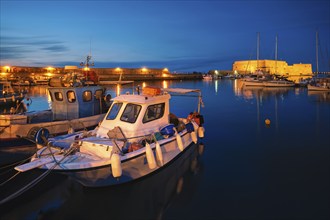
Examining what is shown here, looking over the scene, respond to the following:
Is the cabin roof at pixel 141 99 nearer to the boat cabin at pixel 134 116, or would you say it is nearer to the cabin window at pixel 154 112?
the boat cabin at pixel 134 116

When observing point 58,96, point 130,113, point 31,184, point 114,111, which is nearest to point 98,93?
point 58,96

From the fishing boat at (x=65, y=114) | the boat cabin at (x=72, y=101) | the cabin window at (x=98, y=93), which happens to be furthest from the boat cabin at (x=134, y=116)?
the cabin window at (x=98, y=93)

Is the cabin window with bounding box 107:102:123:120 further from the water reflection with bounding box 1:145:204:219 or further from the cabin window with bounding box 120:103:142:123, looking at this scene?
the water reflection with bounding box 1:145:204:219

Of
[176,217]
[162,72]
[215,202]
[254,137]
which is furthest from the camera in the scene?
[162,72]

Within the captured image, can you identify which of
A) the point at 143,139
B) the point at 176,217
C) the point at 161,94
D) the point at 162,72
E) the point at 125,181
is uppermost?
the point at 162,72

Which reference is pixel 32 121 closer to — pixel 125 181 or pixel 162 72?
pixel 125 181

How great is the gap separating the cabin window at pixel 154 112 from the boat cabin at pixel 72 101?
177 inches

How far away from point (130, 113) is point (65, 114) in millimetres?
4820

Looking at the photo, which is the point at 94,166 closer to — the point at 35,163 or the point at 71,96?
the point at 35,163

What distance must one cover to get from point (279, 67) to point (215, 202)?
6282 inches

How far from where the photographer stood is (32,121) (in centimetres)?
1270

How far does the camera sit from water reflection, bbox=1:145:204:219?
7.20 metres

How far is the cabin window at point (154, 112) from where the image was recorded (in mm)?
9773

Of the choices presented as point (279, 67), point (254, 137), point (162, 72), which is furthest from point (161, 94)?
point (279, 67)
